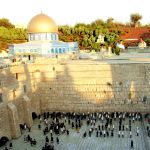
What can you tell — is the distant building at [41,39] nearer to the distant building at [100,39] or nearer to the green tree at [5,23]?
the distant building at [100,39]

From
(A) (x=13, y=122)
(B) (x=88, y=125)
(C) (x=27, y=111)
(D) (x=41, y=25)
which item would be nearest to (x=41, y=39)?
(D) (x=41, y=25)

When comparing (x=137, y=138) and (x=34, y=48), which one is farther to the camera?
(x=34, y=48)

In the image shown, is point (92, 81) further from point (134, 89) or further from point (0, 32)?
point (0, 32)

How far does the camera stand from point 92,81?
29.7 m

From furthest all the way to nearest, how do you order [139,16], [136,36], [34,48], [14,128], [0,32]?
[139,16] → [136,36] → [0,32] → [34,48] → [14,128]

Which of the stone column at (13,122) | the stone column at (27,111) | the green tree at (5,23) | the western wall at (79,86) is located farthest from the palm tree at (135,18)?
the stone column at (13,122)

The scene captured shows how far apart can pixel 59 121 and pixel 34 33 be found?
691 inches

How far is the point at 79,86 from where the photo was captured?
98.3 feet

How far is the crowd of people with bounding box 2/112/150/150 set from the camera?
23.0 meters

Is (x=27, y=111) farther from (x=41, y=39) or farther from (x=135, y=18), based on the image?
(x=135, y=18)

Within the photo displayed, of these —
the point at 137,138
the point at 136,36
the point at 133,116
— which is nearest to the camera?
the point at 137,138

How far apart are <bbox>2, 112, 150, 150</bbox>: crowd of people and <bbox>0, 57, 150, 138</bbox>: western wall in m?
0.92

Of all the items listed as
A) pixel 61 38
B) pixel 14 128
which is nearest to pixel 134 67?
pixel 14 128

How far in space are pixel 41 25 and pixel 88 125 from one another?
19.4 meters
